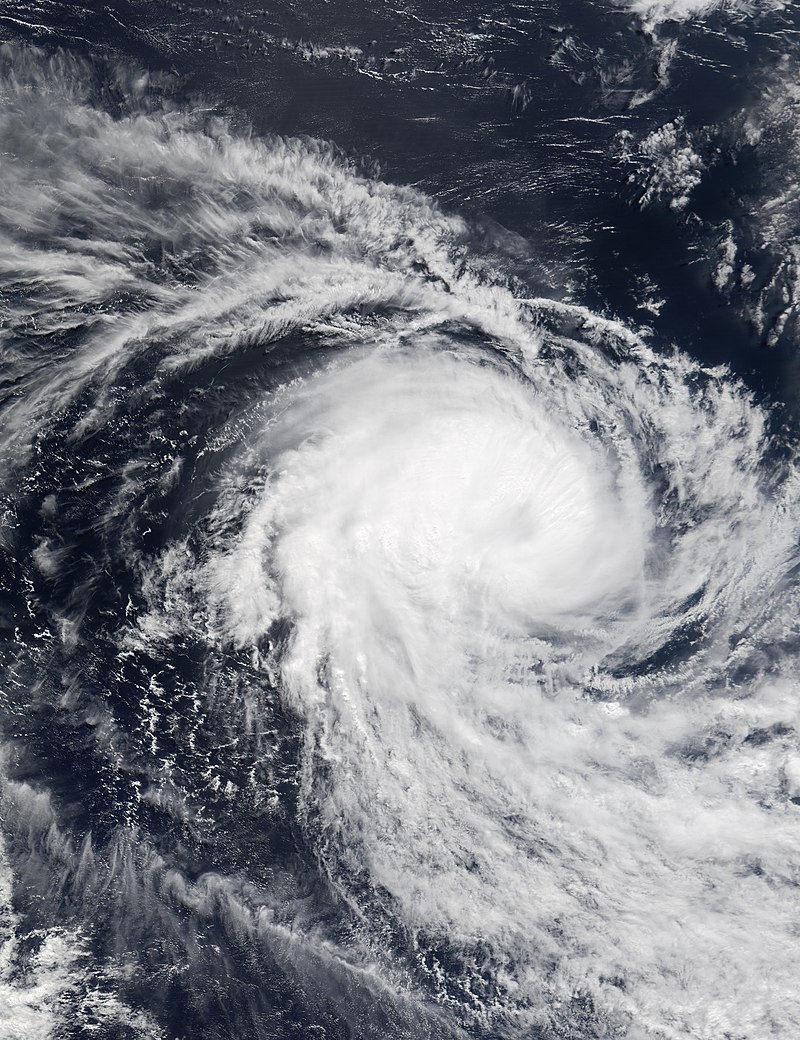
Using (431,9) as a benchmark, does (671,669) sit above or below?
below

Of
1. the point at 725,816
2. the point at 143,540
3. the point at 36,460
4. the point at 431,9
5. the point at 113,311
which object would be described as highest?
the point at 431,9

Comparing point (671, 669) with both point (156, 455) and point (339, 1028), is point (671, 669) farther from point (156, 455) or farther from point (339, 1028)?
point (156, 455)

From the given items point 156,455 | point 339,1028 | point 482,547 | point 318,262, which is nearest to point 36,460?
point 156,455

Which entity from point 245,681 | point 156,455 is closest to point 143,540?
point 156,455

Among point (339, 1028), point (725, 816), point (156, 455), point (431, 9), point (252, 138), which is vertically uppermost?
point (431, 9)

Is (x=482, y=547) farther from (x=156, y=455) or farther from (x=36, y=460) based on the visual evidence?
(x=36, y=460)

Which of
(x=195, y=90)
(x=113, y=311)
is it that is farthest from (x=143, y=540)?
(x=195, y=90)

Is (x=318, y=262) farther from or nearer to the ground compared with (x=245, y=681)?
farther from the ground

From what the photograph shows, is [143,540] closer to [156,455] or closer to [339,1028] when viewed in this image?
[156,455]
